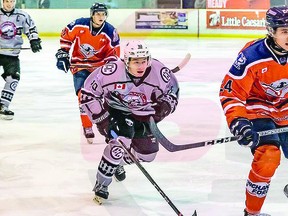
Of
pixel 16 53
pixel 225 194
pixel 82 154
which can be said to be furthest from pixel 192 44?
pixel 225 194

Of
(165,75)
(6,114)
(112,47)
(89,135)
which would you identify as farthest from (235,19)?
(165,75)

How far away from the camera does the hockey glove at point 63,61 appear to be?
4.49 metres

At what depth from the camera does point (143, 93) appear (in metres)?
3.18

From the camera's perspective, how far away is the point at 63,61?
14.8ft

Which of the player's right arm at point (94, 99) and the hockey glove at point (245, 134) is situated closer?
the hockey glove at point (245, 134)

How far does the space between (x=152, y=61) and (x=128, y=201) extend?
65 cm

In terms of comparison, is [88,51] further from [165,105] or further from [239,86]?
[239,86]

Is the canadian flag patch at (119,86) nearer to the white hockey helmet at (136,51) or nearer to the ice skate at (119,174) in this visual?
the white hockey helmet at (136,51)

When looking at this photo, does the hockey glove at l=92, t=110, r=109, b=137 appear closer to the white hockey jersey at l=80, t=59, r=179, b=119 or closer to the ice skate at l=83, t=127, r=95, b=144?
the white hockey jersey at l=80, t=59, r=179, b=119

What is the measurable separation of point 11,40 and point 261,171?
11.1 feet

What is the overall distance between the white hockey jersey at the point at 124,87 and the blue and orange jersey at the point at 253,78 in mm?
498

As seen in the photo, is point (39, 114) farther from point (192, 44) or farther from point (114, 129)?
point (192, 44)

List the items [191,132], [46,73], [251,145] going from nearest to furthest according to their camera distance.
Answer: [251,145], [191,132], [46,73]

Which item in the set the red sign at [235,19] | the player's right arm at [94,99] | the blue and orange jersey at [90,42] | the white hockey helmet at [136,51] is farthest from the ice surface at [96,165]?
the red sign at [235,19]
